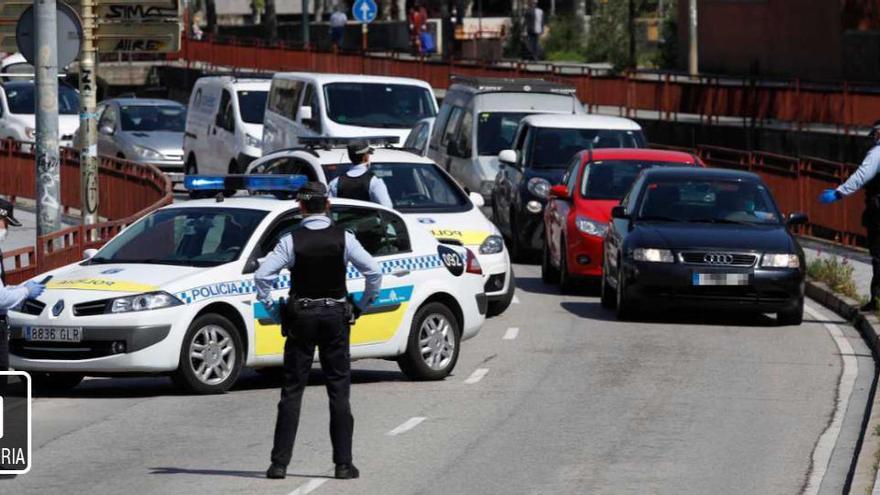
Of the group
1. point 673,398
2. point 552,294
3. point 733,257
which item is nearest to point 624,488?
point 673,398

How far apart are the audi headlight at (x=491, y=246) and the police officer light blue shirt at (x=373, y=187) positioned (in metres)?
1.44

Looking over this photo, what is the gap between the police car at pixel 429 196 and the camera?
66.2 ft

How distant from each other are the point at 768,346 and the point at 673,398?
12.2 ft

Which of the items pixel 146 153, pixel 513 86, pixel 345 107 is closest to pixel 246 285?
pixel 513 86

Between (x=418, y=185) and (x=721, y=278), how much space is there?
3.20 meters

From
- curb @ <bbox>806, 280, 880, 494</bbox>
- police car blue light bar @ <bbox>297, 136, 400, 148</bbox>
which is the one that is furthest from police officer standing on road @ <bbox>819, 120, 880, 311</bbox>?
police car blue light bar @ <bbox>297, 136, 400, 148</bbox>

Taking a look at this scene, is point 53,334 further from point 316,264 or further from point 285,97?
point 285,97

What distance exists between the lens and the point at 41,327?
1485 centimetres

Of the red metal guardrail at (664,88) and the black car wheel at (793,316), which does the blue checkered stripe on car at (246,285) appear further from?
the red metal guardrail at (664,88)

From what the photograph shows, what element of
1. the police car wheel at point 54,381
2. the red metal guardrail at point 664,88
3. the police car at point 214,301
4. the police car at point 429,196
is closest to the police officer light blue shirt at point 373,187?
the police car at point 429,196

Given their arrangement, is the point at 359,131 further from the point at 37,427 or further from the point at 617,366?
the point at 37,427

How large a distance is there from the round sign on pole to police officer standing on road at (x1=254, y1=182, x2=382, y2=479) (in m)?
8.76

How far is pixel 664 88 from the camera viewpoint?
42.2 m

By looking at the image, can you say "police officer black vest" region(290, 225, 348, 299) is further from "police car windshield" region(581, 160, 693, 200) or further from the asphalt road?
"police car windshield" region(581, 160, 693, 200)
